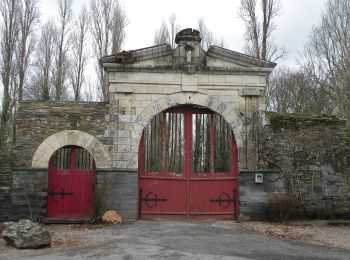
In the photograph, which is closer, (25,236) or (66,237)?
(25,236)

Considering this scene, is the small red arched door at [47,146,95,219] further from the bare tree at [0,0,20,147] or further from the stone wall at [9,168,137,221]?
the bare tree at [0,0,20,147]

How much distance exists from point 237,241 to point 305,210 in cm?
361

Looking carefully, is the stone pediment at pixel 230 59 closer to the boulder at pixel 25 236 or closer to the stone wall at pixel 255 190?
the stone wall at pixel 255 190

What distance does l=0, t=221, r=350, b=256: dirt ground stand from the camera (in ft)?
24.9

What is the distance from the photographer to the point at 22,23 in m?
21.8

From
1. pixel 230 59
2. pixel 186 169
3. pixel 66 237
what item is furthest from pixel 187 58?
pixel 66 237

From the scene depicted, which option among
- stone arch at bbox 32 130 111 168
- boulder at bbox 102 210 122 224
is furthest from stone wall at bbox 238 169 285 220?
stone arch at bbox 32 130 111 168

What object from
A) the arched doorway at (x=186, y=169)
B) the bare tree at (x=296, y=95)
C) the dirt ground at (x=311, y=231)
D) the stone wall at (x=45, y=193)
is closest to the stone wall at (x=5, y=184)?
the stone wall at (x=45, y=193)

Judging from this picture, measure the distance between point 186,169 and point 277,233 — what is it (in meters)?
2.89

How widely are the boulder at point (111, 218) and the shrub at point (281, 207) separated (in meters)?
3.56

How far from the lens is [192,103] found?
35.2 ft

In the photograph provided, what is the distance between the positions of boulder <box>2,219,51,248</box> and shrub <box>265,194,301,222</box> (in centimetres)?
528

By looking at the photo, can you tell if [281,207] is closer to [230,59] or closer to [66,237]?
[230,59]

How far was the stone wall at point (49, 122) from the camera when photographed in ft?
33.7
